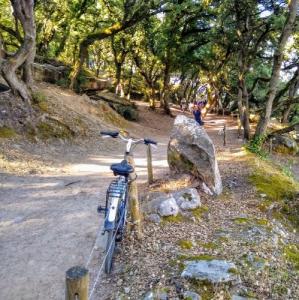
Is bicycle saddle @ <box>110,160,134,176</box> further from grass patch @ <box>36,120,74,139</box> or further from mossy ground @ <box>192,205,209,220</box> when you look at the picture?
grass patch @ <box>36,120,74,139</box>

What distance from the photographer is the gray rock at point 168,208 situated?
249 inches

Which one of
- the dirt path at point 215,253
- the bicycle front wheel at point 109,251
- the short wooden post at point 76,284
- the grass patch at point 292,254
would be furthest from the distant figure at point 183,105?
the short wooden post at point 76,284

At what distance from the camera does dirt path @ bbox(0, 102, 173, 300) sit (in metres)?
4.68

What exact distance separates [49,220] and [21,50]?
26.3 feet

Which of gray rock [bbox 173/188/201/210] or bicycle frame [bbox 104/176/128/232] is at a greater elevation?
bicycle frame [bbox 104/176/128/232]

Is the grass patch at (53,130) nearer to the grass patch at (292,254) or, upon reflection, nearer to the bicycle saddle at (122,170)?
the bicycle saddle at (122,170)

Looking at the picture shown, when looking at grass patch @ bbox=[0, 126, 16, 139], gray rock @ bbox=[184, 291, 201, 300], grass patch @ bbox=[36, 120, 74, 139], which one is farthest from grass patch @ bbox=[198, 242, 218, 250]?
grass patch @ bbox=[36, 120, 74, 139]

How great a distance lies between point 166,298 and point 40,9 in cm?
2053

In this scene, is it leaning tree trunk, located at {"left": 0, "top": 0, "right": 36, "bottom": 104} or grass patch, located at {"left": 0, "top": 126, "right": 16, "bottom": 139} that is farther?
leaning tree trunk, located at {"left": 0, "top": 0, "right": 36, "bottom": 104}

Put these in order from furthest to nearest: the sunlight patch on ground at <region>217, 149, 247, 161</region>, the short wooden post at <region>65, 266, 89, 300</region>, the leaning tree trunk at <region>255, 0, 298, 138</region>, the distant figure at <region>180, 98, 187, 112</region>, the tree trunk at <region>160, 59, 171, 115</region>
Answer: the distant figure at <region>180, 98, 187, 112</region> → the tree trunk at <region>160, 59, 171, 115</region> → the sunlight patch on ground at <region>217, 149, 247, 161</region> → the leaning tree trunk at <region>255, 0, 298, 138</region> → the short wooden post at <region>65, 266, 89, 300</region>

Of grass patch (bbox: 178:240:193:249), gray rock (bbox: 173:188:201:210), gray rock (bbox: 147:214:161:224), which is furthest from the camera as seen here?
gray rock (bbox: 173:188:201:210)

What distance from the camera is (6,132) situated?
36.9ft

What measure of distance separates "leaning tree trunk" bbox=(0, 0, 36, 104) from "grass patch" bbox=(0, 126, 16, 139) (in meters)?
1.63

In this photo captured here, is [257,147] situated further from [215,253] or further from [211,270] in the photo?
[211,270]
